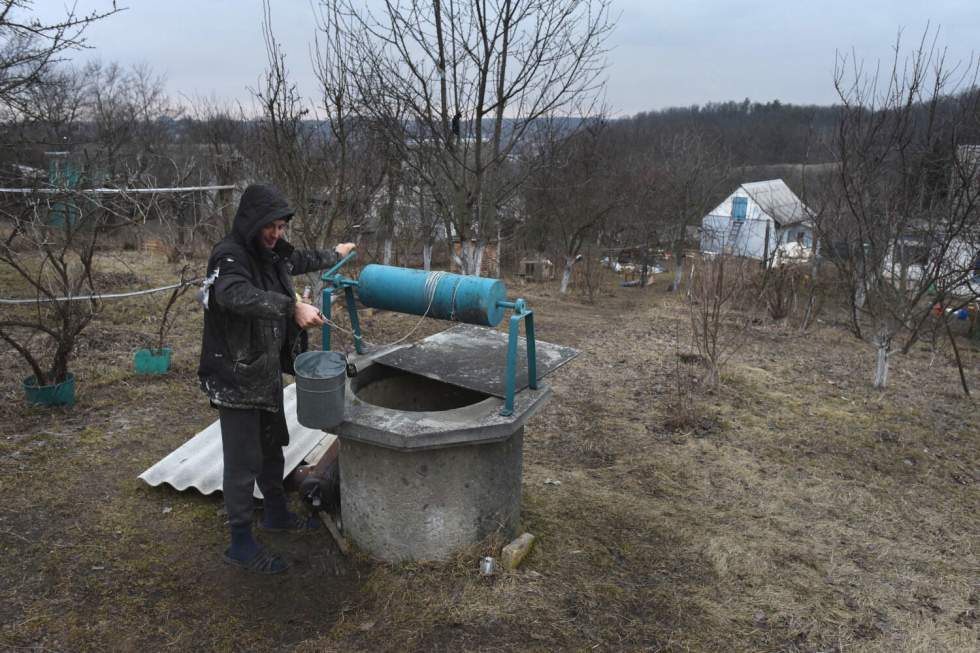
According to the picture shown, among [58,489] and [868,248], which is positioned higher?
[868,248]

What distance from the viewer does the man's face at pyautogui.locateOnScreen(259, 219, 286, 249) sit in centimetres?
286

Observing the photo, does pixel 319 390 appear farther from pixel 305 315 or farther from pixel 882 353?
pixel 882 353

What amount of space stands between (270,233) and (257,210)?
0.15m

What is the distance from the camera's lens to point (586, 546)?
11.2ft

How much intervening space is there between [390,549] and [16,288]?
29.2ft

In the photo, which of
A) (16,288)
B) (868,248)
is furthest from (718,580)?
(16,288)

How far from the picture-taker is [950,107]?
6.21 metres

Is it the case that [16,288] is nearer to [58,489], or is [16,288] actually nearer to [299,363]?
[58,489]

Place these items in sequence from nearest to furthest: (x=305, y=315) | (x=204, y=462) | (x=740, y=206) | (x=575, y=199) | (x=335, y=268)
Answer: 1. (x=305, y=315)
2. (x=335, y=268)
3. (x=204, y=462)
4. (x=575, y=199)
5. (x=740, y=206)

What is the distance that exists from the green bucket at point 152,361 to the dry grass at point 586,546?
0.15 meters

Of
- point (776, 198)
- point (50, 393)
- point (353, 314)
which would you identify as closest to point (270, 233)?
point (353, 314)

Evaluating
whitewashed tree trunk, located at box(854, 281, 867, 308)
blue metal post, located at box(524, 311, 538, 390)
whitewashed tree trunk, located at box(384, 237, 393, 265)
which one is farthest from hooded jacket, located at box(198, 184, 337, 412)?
whitewashed tree trunk, located at box(384, 237, 393, 265)

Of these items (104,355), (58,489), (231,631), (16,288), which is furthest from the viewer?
(16,288)

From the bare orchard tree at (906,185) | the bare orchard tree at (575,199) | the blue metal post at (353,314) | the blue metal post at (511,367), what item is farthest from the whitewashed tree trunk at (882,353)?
the bare orchard tree at (575,199)
